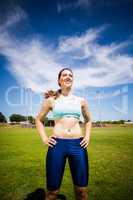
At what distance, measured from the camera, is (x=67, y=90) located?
162 inches

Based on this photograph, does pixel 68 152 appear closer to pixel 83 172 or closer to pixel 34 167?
pixel 83 172

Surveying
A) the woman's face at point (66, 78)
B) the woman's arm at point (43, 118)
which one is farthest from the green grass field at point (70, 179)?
the woman's face at point (66, 78)

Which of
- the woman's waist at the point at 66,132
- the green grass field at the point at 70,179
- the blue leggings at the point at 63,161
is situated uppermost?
the woman's waist at the point at 66,132

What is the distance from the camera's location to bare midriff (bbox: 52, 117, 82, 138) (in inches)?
152

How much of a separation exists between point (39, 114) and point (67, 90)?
0.58 m

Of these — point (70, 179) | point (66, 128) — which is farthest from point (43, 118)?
point (70, 179)

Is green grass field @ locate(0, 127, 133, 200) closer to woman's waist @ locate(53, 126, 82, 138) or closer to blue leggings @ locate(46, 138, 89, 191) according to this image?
blue leggings @ locate(46, 138, 89, 191)

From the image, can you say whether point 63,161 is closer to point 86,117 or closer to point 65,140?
point 65,140

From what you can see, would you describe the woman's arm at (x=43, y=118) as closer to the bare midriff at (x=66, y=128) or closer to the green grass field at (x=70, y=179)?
the bare midriff at (x=66, y=128)

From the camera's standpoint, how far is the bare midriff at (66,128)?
385 cm

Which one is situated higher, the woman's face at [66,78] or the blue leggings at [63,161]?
the woman's face at [66,78]

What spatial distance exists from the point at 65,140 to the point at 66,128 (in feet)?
0.61

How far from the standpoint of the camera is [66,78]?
403 centimetres

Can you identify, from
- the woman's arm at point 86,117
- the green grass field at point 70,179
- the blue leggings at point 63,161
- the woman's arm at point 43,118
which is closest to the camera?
the blue leggings at point 63,161
